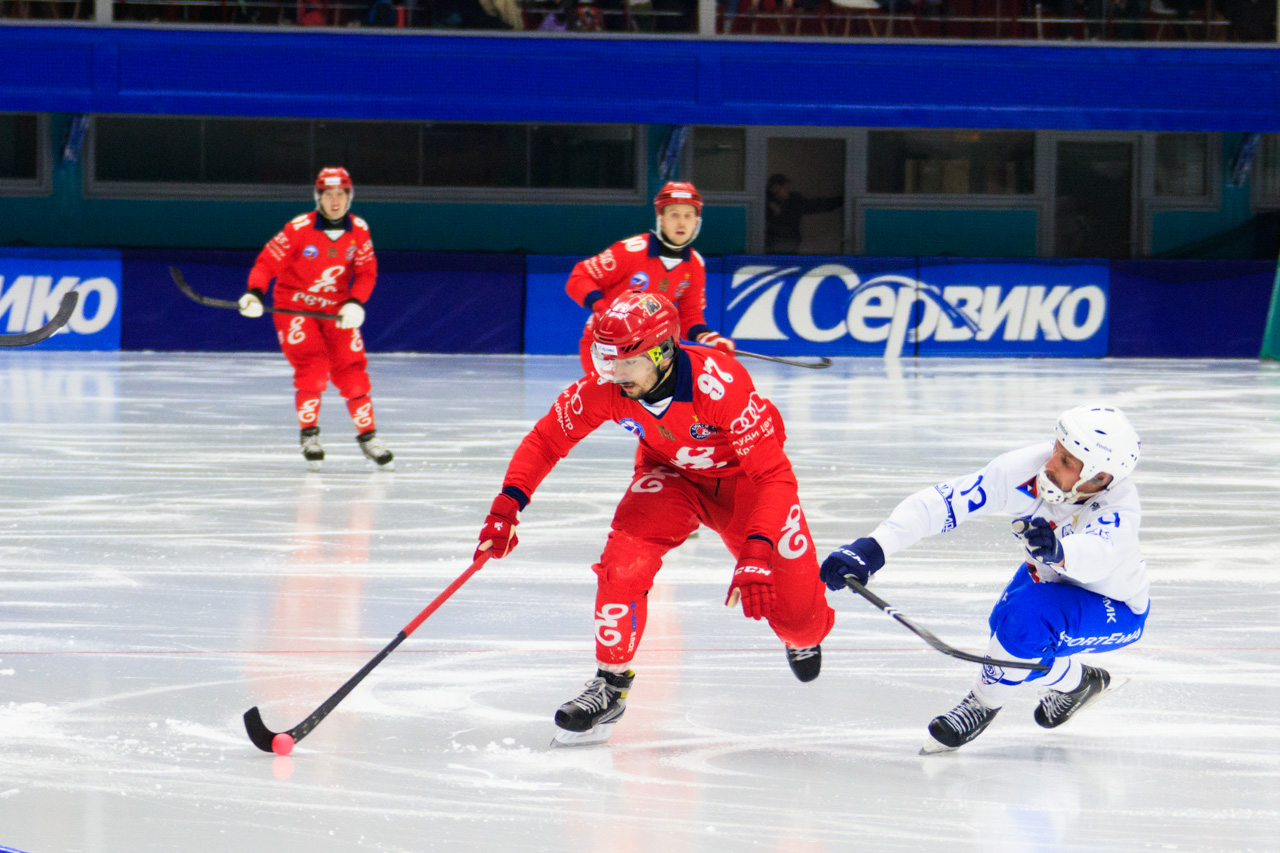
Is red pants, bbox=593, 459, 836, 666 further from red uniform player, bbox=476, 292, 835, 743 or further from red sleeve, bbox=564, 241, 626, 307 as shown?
red sleeve, bbox=564, 241, 626, 307

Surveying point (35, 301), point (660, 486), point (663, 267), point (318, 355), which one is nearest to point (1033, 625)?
point (660, 486)

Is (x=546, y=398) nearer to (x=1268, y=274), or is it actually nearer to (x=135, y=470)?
(x=135, y=470)

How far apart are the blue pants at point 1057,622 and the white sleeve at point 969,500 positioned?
8.7 inches

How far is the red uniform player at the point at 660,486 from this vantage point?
11.9 ft

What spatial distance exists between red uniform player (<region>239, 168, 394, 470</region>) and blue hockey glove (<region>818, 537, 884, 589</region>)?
5.52 m

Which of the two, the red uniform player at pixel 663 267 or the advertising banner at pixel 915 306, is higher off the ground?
the red uniform player at pixel 663 267

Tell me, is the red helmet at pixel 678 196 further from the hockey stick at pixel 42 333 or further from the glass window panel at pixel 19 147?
the glass window panel at pixel 19 147

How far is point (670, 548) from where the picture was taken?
12.9ft

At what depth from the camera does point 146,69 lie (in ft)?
60.2

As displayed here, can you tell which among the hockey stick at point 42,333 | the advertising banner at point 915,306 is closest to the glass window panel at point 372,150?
the advertising banner at point 915,306

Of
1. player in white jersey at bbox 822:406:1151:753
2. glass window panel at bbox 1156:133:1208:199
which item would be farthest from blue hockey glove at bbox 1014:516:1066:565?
glass window panel at bbox 1156:133:1208:199

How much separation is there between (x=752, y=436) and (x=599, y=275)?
351cm

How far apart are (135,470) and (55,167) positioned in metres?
13.4

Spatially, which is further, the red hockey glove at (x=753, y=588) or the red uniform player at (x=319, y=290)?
the red uniform player at (x=319, y=290)
